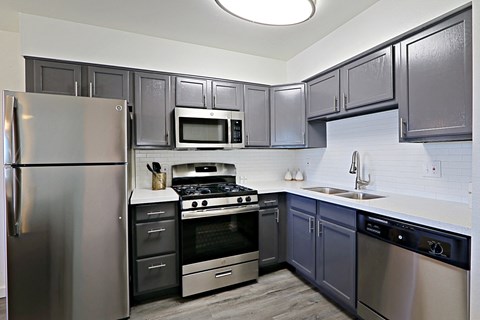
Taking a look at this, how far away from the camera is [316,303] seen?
215cm

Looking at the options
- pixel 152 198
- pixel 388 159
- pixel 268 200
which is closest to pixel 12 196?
pixel 152 198

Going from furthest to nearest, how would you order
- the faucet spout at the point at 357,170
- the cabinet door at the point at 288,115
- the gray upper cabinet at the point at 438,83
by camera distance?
the cabinet door at the point at 288,115, the faucet spout at the point at 357,170, the gray upper cabinet at the point at 438,83

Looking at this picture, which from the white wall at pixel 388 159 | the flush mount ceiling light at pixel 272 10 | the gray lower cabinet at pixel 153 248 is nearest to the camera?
the flush mount ceiling light at pixel 272 10

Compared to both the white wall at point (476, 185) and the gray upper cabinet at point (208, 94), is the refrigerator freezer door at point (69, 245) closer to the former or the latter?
the gray upper cabinet at point (208, 94)

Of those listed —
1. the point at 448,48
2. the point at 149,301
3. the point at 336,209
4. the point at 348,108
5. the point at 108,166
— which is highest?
the point at 448,48

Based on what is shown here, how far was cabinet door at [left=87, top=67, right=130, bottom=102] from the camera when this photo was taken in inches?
90.4

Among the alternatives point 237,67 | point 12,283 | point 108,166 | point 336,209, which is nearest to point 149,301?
point 12,283

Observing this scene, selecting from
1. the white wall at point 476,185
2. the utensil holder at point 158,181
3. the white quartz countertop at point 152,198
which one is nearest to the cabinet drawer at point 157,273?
the white quartz countertop at point 152,198

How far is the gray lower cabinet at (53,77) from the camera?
2131 mm

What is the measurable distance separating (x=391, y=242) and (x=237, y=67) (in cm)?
247

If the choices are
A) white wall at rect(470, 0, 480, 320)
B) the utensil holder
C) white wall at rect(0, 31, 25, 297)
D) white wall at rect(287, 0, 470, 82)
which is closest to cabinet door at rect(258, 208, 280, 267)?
the utensil holder

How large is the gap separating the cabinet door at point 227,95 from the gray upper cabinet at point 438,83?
1.63 metres

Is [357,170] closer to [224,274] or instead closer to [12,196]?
[224,274]

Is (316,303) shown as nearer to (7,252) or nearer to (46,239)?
(46,239)
